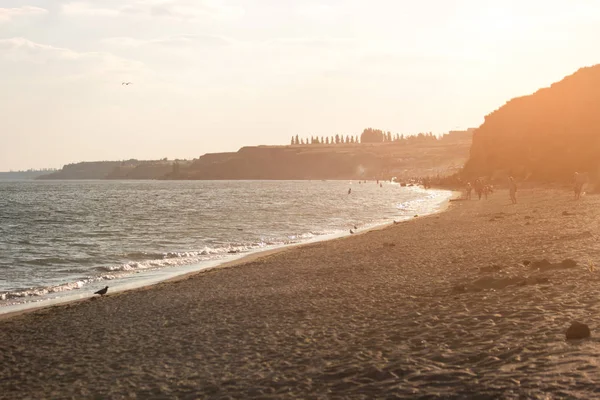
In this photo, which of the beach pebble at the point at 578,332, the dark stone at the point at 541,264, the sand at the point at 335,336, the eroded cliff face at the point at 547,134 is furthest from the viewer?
the eroded cliff face at the point at 547,134

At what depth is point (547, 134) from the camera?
297 feet

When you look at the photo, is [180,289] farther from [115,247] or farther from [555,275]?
[115,247]

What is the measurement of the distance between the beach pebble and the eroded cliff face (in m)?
68.9

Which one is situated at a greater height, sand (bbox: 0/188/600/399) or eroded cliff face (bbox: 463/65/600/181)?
eroded cliff face (bbox: 463/65/600/181)

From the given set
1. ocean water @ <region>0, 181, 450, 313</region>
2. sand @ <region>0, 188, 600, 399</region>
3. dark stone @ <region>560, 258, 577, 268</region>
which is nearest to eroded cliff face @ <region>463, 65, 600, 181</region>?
ocean water @ <region>0, 181, 450, 313</region>

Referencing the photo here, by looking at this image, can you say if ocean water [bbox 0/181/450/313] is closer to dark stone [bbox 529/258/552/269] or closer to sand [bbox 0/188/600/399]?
sand [bbox 0/188/600/399]

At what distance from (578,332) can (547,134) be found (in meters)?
Answer: 88.6

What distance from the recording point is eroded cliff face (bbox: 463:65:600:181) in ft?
263

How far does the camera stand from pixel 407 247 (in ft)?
88.4

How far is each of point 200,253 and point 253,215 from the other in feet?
105

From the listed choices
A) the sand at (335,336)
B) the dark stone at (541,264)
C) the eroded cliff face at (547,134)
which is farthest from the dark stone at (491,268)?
the eroded cliff face at (547,134)

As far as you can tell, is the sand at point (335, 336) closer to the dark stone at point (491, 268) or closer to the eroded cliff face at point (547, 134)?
the dark stone at point (491, 268)

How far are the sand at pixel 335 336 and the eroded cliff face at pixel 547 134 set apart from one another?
2508 inches

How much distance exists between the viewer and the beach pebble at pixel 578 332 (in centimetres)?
912
